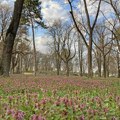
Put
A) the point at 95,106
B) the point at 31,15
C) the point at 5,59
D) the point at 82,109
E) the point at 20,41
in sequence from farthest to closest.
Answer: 1. the point at 20,41
2. the point at 31,15
3. the point at 5,59
4. the point at 95,106
5. the point at 82,109

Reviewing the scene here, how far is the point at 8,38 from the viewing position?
72.4ft

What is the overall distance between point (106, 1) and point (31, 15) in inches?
570

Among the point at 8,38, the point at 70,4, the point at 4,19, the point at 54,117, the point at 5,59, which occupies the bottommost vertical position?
the point at 54,117

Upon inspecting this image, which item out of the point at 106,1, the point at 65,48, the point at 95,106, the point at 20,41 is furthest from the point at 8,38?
the point at 65,48

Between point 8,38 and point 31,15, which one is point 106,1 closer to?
point 31,15

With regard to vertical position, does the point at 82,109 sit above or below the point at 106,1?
below

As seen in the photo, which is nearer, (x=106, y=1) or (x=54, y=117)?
(x=54, y=117)

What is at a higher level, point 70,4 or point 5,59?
point 70,4

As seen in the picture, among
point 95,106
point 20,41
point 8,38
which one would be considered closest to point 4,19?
point 20,41

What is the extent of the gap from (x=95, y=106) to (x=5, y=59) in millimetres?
17197

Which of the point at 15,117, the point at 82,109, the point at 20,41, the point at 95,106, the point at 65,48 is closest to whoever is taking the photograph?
the point at 15,117

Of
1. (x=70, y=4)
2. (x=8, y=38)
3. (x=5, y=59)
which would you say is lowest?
(x=5, y=59)

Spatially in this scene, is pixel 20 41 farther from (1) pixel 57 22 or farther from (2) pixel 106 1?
(2) pixel 106 1

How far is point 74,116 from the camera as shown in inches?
162
